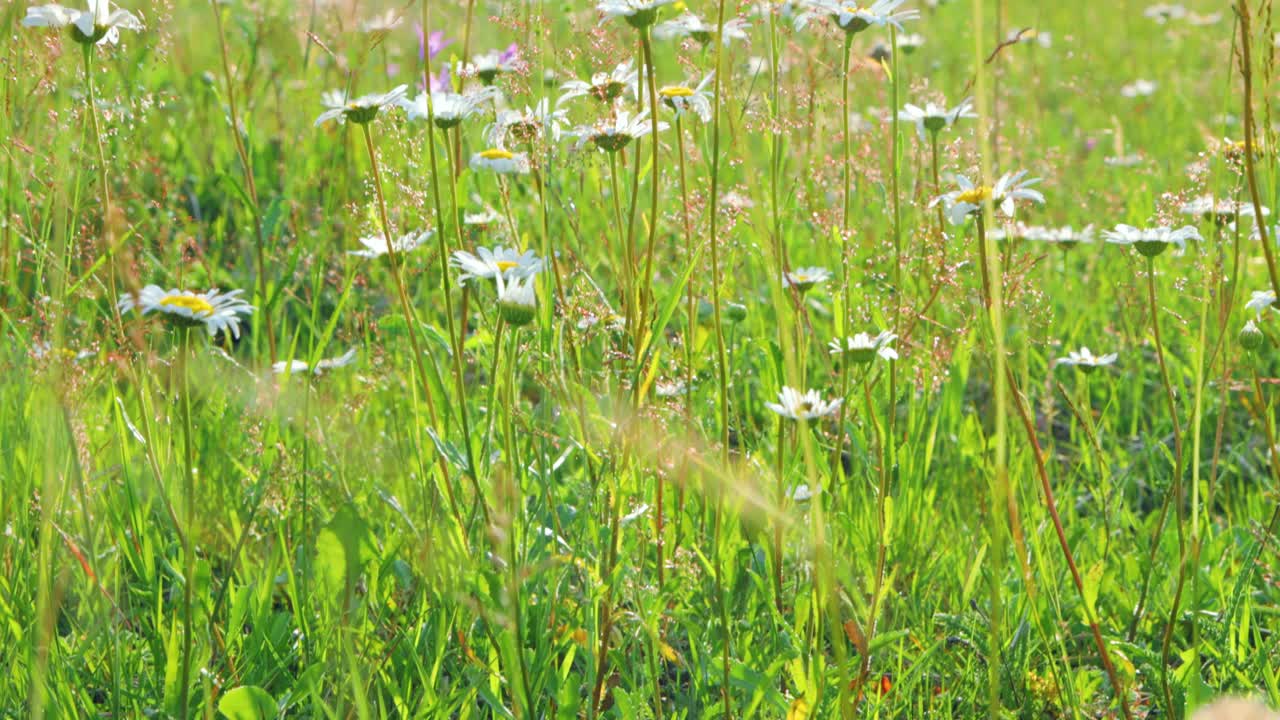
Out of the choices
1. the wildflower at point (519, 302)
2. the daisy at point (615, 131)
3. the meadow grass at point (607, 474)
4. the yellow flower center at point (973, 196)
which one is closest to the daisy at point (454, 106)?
the meadow grass at point (607, 474)

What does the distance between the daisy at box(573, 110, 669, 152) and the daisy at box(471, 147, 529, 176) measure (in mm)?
126

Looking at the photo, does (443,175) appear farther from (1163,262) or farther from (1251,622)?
(1251,622)

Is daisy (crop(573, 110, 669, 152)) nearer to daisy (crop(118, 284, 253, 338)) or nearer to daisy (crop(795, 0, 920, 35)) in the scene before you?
daisy (crop(795, 0, 920, 35))

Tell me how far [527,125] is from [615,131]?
122 millimetres

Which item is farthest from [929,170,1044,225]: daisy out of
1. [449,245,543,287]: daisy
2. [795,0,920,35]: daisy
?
[449,245,543,287]: daisy

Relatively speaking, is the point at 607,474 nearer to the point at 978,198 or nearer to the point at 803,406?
the point at 803,406

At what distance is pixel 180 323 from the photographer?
1.11 m

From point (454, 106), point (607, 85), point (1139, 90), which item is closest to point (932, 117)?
point (607, 85)

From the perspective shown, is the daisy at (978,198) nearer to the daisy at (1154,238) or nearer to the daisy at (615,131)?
the daisy at (1154,238)

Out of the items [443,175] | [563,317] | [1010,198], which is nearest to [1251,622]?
[1010,198]

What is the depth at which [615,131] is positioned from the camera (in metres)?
1.44

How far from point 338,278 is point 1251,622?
1.72 meters

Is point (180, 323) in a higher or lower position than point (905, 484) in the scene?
higher

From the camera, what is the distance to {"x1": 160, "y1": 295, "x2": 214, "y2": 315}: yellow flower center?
1108mm
